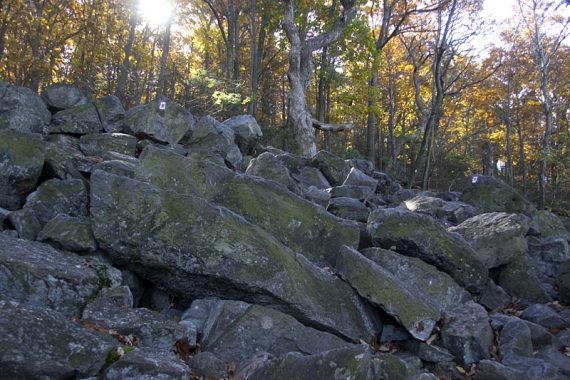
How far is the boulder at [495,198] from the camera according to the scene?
13.4 metres

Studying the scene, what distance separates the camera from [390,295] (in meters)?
6.35

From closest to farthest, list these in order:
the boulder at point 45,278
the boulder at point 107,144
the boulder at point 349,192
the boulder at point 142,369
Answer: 1. the boulder at point 142,369
2. the boulder at point 45,278
3. the boulder at point 107,144
4. the boulder at point 349,192

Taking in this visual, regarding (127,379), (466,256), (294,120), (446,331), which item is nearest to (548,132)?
(294,120)

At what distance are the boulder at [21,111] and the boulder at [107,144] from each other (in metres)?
1.92

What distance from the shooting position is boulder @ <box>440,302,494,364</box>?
595 cm

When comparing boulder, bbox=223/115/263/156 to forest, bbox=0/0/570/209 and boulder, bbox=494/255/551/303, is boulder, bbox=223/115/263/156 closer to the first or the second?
forest, bbox=0/0/570/209

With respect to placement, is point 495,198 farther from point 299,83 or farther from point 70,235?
point 70,235

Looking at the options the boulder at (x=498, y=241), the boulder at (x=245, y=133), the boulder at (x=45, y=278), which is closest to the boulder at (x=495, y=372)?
the boulder at (x=498, y=241)

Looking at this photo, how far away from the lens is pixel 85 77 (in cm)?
2103

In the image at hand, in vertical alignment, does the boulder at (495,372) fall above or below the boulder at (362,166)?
below

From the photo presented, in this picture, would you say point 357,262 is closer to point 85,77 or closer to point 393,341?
point 393,341

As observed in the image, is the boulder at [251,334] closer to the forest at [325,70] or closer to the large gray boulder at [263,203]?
the large gray boulder at [263,203]

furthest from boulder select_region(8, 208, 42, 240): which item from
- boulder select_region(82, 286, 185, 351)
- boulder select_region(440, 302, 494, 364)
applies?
boulder select_region(440, 302, 494, 364)

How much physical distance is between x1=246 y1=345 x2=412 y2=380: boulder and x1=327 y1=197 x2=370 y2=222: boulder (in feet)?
19.5
